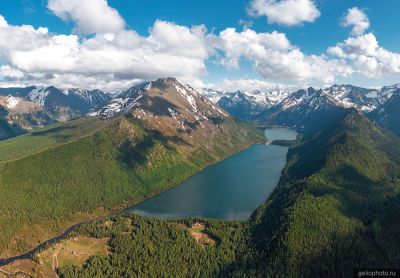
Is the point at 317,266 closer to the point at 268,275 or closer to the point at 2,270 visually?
the point at 268,275

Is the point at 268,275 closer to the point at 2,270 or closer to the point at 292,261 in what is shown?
the point at 292,261

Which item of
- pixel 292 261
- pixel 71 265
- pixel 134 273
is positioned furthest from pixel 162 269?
pixel 292 261

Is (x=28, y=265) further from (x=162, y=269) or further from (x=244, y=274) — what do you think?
(x=244, y=274)

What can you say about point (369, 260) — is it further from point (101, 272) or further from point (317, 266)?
point (101, 272)

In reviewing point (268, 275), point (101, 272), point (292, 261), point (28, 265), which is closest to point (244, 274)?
point (268, 275)

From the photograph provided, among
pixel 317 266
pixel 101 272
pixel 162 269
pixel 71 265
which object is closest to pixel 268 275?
pixel 317 266

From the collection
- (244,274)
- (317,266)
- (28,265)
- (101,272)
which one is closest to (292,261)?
(317,266)
